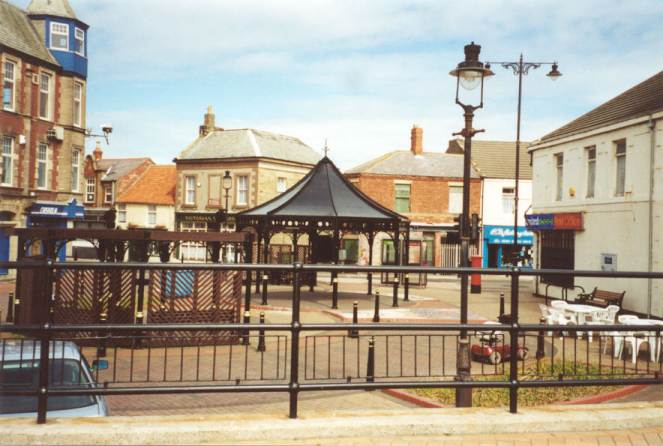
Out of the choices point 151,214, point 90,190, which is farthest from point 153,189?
point 90,190

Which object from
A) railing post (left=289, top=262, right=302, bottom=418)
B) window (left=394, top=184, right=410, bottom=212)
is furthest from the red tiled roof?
railing post (left=289, top=262, right=302, bottom=418)

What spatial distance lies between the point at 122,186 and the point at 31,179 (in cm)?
2266

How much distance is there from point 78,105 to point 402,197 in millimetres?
21482

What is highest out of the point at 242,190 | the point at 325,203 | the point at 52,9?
the point at 52,9

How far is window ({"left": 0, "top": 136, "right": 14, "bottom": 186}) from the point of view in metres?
28.6

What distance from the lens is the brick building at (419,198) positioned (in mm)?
43438

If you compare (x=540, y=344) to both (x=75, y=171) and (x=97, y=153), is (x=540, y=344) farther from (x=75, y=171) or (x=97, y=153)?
(x=97, y=153)

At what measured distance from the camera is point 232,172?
45281 mm

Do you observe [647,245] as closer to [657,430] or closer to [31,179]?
[657,430]

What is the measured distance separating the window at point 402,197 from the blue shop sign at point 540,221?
17.0 metres

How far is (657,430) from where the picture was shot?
16.3 ft

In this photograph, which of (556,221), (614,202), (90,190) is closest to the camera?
(614,202)

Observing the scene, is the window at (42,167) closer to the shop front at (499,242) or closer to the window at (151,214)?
the window at (151,214)

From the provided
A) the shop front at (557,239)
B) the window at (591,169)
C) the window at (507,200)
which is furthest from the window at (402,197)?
the window at (591,169)
